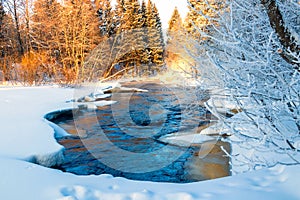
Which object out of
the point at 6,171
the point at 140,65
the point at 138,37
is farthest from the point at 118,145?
the point at 140,65

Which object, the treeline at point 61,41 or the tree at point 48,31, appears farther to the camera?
the tree at point 48,31

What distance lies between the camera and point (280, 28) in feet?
5.68

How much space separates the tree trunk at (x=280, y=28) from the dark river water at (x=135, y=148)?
2717mm

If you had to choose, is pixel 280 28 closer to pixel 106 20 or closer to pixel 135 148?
pixel 135 148

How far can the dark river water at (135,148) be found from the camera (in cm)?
476

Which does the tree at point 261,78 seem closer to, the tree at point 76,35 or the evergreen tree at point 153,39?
the tree at point 76,35

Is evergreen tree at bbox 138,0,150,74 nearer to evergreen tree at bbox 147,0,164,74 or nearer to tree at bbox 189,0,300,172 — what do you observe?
evergreen tree at bbox 147,0,164,74

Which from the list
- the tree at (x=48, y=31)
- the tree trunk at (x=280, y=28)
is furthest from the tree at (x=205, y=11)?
the tree at (x=48, y=31)

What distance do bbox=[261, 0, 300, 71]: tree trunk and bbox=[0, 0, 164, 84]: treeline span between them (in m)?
13.2

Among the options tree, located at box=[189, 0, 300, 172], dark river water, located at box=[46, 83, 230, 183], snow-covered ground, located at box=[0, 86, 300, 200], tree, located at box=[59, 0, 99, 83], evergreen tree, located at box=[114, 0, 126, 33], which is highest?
evergreen tree, located at box=[114, 0, 126, 33]

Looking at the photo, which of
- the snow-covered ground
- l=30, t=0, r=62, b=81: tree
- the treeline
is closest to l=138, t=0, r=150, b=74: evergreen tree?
the treeline

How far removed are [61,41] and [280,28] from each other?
19.8 m

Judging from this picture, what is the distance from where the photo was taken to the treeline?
17.2 m

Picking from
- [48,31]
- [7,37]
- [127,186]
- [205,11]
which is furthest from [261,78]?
[7,37]
